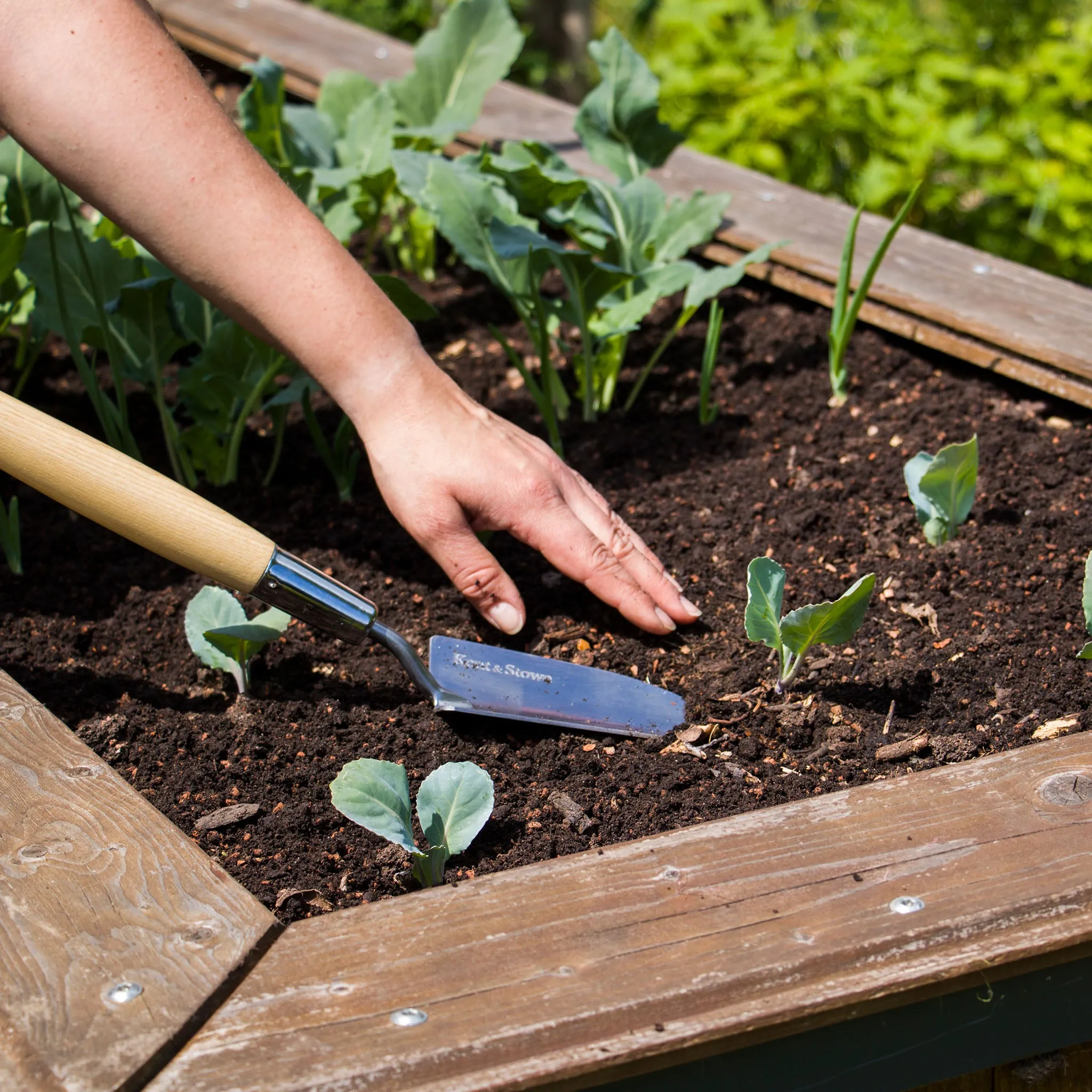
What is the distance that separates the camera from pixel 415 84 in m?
2.63

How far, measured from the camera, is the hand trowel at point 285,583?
1.31m

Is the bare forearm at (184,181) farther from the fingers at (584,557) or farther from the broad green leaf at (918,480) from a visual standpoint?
the broad green leaf at (918,480)

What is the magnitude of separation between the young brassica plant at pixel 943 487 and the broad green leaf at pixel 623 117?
95 cm

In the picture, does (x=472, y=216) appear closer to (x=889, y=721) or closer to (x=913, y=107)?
(x=889, y=721)

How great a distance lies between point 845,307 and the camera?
Result: 2113 millimetres

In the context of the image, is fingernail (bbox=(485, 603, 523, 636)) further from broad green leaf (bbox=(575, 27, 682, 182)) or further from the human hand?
broad green leaf (bbox=(575, 27, 682, 182))

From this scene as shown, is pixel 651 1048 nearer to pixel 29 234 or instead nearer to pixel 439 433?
pixel 439 433

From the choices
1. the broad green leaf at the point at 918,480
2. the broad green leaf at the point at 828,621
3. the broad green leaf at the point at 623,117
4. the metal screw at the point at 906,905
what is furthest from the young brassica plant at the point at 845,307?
the metal screw at the point at 906,905

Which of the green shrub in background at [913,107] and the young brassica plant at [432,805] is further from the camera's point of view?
the green shrub in background at [913,107]

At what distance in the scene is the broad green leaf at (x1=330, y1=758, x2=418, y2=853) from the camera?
1206 millimetres

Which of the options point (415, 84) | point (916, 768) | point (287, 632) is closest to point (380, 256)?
point (415, 84)

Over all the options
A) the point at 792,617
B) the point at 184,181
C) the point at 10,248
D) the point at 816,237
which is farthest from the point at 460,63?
the point at 792,617

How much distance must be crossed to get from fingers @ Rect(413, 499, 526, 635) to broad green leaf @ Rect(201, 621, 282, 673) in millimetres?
239

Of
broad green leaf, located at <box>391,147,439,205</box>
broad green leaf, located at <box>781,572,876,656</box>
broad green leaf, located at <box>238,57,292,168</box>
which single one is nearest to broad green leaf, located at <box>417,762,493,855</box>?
broad green leaf, located at <box>781,572,876,656</box>
